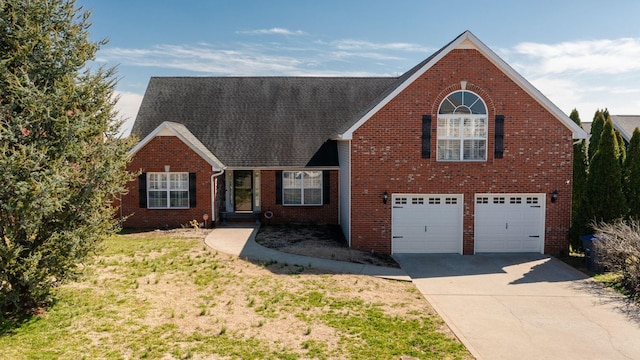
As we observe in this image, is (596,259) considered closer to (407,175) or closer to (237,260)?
(407,175)

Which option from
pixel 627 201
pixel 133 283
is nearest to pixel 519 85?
pixel 627 201

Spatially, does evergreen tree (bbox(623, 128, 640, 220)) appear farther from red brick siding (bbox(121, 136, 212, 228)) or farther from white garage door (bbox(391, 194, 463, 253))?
red brick siding (bbox(121, 136, 212, 228))

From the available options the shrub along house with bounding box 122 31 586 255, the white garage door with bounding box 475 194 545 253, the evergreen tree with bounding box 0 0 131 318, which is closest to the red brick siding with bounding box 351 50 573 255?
the shrub along house with bounding box 122 31 586 255

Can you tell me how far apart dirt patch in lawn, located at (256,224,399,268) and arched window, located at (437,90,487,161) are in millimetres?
4263

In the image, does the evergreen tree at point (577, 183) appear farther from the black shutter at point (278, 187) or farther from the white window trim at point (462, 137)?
the black shutter at point (278, 187)

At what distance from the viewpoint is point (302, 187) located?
20141mm

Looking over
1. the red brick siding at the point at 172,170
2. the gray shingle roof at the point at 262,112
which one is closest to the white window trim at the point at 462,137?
the gray shingle roof at the point at 262,112

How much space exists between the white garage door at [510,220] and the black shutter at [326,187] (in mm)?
6817

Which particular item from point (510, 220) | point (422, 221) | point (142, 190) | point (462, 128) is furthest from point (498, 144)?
point (142, 190)

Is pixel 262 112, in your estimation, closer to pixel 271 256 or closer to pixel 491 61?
pixel 271 256

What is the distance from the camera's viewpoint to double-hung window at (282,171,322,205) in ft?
65.9

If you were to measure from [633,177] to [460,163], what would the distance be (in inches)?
229

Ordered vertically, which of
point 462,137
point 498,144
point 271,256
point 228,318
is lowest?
point 228,318

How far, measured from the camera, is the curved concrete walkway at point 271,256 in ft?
42.0
